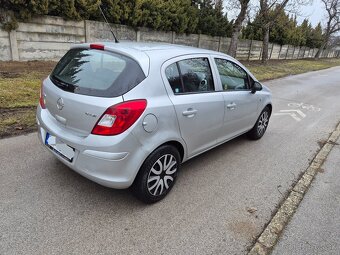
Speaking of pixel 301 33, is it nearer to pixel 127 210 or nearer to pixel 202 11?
A: pixel 202 11

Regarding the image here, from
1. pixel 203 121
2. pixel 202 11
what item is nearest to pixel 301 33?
pixel 202 11

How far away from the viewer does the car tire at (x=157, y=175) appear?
2805 mm

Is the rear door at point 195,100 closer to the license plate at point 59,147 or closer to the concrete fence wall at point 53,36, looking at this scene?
the license plate at point 59,147

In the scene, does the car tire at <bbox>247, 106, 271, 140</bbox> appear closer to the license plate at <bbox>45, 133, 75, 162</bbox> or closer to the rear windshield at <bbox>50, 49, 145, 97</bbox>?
the rear windshield at <bbox>50, 49, 145, 97</bbox>

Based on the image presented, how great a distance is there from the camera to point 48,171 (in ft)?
11.3

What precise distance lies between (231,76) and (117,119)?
221 centimetres

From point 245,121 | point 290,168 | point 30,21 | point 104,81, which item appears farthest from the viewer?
point 30,21

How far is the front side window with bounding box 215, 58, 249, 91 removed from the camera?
3855 mm

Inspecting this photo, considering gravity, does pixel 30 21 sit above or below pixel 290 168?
above

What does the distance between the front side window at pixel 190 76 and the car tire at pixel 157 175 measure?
27.6 inches

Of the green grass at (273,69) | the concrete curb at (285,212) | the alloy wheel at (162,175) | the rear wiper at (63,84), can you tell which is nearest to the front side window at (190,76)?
the alloy wheel at (162,175)

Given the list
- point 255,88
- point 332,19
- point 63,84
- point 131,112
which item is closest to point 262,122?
point 255,88

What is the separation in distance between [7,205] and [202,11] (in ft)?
55.1

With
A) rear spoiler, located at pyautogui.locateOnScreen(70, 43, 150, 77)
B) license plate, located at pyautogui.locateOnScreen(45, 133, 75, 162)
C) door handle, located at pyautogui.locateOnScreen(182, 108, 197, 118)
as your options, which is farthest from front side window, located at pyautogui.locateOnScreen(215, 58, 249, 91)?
license plate, located at pyautogui.locateOnScreen(45, 133, 75, 162)
